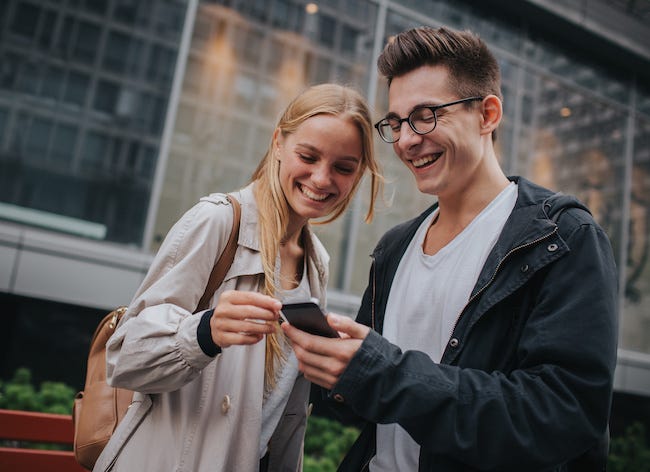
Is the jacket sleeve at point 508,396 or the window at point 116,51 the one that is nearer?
the jacket sleeve at point 508,396

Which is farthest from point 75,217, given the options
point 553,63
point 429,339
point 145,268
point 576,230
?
point 553,63

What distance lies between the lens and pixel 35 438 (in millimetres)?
2730

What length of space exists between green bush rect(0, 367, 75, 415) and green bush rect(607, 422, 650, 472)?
6.86 m

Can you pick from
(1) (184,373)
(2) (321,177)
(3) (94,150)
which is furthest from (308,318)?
(3) (94,150)

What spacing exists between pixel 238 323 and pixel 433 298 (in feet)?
2.44

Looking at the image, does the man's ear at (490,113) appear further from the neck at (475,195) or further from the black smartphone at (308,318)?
the black smartphone at (308,318)

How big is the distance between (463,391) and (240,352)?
0.85 metres

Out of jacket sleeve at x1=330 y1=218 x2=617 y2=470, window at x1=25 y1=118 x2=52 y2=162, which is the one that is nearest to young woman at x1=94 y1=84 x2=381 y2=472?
jacket sleeve at x1=330 y1=218 x2=617 y2=470

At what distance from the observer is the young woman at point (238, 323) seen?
5.72 ft

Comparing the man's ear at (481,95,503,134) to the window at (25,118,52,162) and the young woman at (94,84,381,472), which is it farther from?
the window at (25,118,52,162)

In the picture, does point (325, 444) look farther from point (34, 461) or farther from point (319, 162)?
point (319, 162)

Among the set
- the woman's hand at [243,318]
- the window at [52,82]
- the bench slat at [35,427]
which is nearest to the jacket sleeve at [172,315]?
the woman's hand at [243,318]

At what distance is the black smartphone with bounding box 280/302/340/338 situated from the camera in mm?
1419

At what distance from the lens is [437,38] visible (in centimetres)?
209
